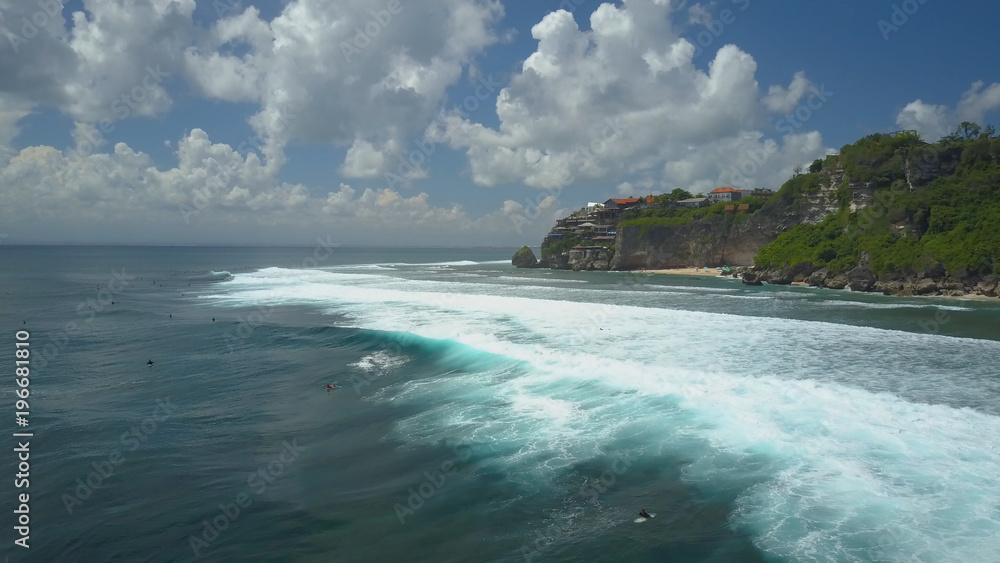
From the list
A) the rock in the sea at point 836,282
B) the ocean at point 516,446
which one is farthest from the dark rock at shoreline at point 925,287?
the ocean at point 516,446

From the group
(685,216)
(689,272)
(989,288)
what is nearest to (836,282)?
(989,288)

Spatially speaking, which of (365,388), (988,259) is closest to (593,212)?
(988,259)

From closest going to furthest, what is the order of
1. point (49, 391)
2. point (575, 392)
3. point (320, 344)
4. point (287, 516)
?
point (287, 516)
point (575, 392)
point (49, 391)
point (320, 344)

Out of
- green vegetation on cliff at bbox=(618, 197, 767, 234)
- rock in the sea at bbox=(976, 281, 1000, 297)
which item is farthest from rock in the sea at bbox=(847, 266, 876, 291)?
green vegetation on cliff at bbox=(618, 197, 767, 234)

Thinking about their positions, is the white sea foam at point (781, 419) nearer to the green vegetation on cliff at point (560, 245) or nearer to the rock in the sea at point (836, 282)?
the rock in the sea at point (836, 282)

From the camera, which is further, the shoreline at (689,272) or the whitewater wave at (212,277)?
the shoreline at (689,272)

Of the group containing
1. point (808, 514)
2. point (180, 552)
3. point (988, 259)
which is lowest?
point (180, 552)

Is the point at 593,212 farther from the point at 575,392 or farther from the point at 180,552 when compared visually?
the point at 180,552
